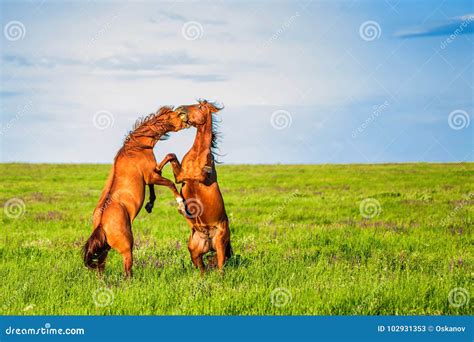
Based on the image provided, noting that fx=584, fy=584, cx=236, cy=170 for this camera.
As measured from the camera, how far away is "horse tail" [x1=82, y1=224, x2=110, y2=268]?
968 centimetres

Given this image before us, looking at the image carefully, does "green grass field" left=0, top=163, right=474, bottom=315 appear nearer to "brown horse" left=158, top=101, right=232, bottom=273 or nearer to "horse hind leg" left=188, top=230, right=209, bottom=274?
"horse hind leg" left=188, top=230, right=209, bottom=274

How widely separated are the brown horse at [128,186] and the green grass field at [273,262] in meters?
0.75

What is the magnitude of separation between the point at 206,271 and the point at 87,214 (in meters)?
12.7

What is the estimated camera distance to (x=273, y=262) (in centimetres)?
1237

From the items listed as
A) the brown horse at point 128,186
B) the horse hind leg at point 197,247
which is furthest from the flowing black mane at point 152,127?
the horse hind leg at point 197,247

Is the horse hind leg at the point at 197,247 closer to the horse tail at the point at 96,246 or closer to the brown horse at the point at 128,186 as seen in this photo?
the brown horse at the point at 128,186

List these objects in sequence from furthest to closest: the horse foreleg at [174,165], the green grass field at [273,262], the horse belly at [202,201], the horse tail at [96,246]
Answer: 1. the horse belly at [202,201]
2. the horse tail at [96,246]
3. the horse foreleg at [174,165]
4. the green grass field at [273,262]

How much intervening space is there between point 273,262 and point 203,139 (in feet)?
12.5

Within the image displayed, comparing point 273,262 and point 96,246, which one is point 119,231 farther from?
point 273,262

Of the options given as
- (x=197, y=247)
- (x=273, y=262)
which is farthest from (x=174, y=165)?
(x=273, y=262)

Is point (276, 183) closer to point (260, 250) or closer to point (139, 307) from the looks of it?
point (260, 250)

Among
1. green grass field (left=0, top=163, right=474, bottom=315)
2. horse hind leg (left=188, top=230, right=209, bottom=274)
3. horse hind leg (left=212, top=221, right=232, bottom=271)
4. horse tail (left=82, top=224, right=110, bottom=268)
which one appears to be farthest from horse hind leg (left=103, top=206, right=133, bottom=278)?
horse hind leg (left=212, top=221, right=232, bottom=271)

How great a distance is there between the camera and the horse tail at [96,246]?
9.68 metres

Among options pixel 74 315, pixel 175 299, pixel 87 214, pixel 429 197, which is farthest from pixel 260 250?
pixel 429 197
